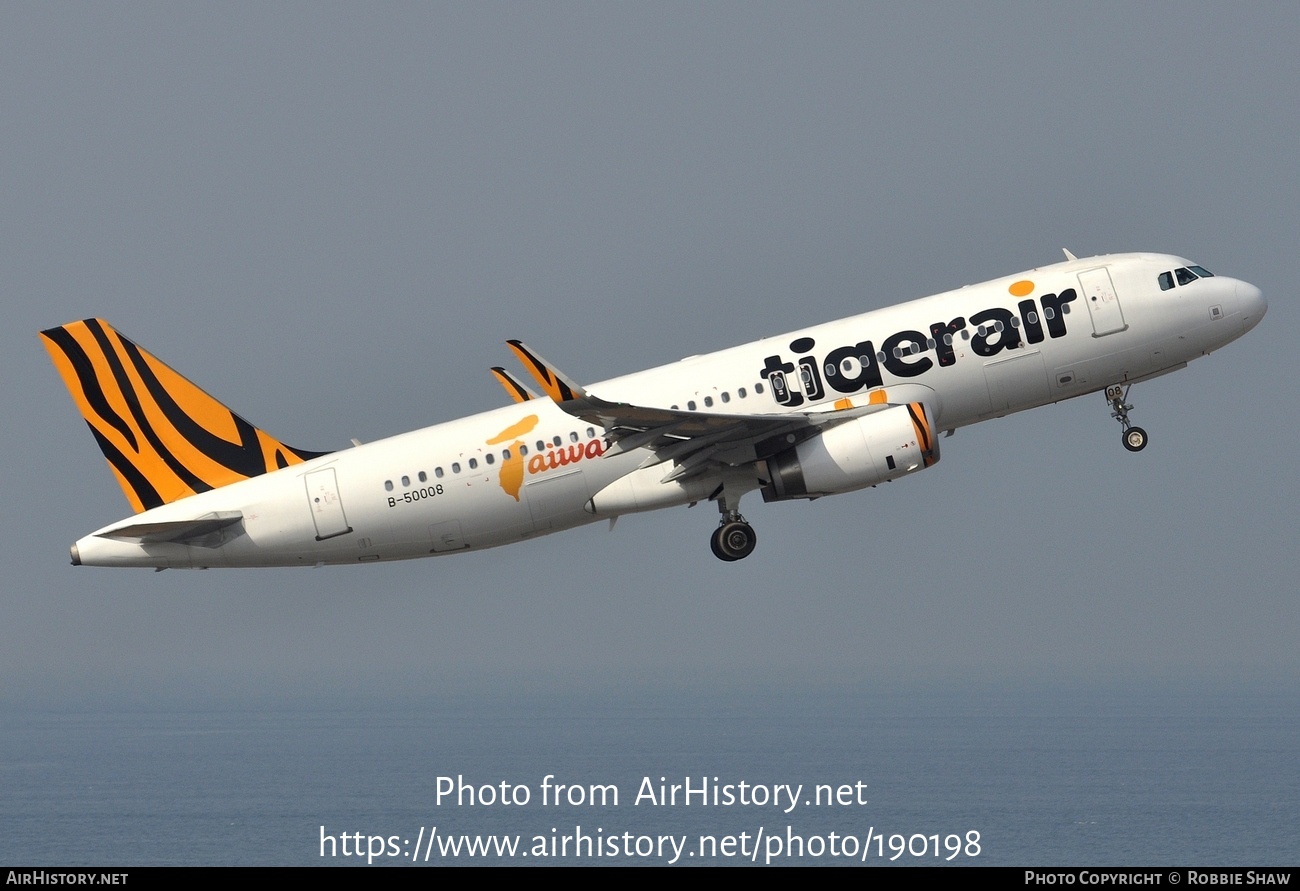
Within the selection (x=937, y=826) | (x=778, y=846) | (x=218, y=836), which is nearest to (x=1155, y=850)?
(x=937, y=826)

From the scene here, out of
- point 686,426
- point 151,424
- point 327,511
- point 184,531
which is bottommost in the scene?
point 184,531

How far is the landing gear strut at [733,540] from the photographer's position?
37969 mm

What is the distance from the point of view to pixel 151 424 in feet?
131

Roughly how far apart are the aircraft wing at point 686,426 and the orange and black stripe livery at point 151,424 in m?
9.84

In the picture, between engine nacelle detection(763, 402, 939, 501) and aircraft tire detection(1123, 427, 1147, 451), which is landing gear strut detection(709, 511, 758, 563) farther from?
aircraft tire detection(1123, 427, 1147, 451)

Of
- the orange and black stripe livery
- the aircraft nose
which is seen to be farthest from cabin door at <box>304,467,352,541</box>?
the aircraft nose

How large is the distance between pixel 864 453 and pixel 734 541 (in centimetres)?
477

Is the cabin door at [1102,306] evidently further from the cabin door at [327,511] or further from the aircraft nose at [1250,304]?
the cabin door at [327,511]

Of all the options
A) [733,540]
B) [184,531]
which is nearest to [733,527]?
[733,540]

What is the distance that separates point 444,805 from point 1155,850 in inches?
3472

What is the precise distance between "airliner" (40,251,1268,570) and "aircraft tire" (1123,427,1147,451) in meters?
1.87

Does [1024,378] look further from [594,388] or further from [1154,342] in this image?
[594,388]

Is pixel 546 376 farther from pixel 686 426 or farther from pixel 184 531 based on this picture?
pixel 184 531

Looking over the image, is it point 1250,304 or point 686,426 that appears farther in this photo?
point 1250,304
